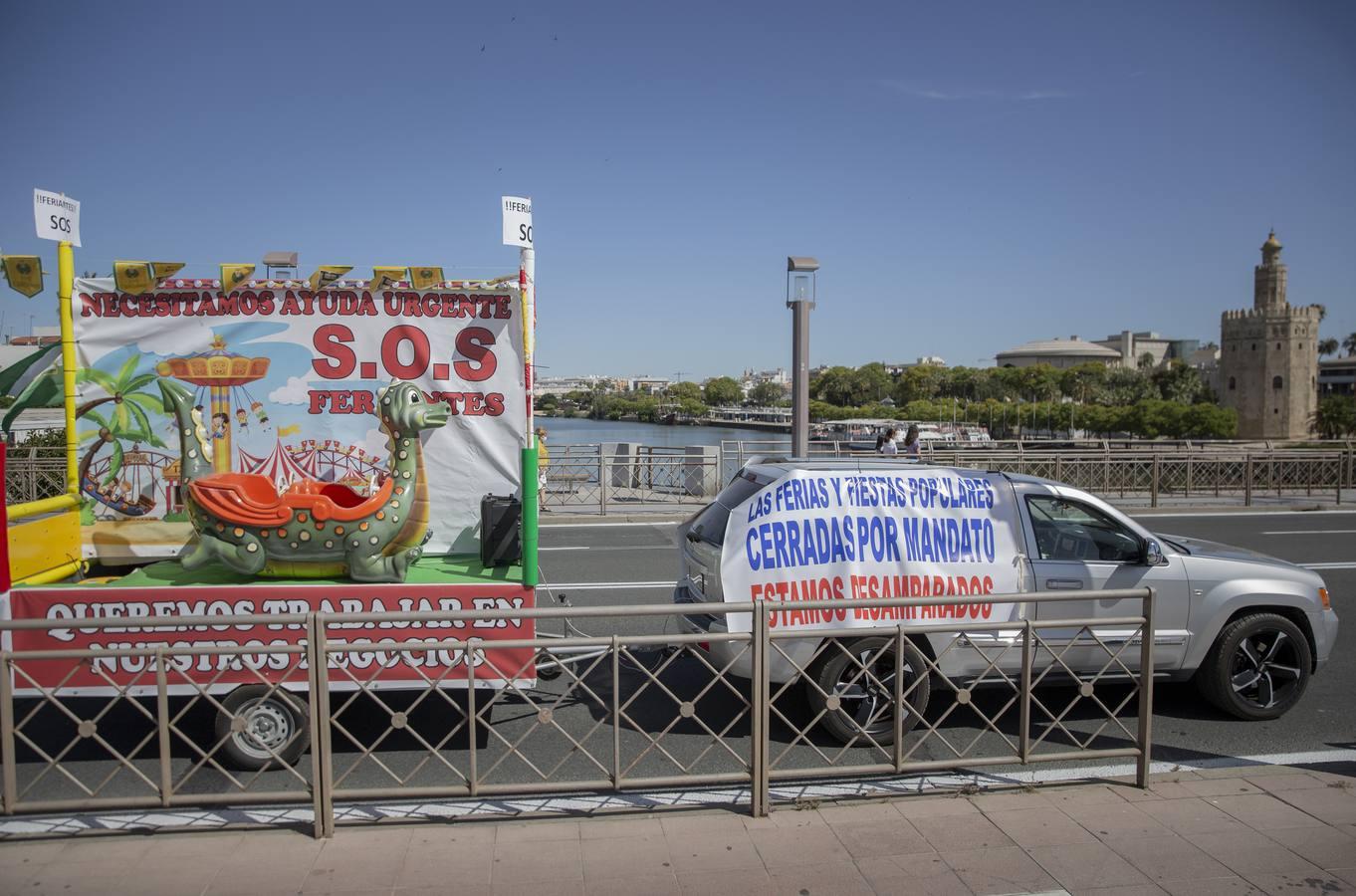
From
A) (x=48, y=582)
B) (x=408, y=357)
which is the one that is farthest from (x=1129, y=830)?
(x=48, y=582)

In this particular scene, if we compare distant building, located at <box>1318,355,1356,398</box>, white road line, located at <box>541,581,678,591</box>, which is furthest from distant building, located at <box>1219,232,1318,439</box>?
white road line, located at <box>541,581,678,591</box>

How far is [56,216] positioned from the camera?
5680 millimetres

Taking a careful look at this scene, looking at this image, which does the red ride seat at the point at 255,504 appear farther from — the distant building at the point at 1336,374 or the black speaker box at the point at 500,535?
the distant building at the point at 1336,374

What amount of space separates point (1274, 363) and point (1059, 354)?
8352 centimetres

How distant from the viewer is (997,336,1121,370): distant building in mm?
171250

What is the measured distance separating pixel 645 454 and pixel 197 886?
1568cm

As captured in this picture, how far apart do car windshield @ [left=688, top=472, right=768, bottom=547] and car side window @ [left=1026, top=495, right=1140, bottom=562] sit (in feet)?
6.50

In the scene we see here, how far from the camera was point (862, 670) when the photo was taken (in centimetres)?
505

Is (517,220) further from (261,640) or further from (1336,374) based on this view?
(1336,374)

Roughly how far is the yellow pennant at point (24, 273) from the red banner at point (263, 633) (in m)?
2.35

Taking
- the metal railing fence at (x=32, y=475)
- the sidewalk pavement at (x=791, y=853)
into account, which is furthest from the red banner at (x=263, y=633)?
the metal railing fence at (x=32, y=475)

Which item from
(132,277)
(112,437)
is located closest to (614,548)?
(112,437)

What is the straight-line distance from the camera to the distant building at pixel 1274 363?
302 feet

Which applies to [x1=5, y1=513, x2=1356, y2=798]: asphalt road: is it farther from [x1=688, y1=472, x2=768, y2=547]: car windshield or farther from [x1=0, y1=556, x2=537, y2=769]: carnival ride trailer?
[x1=688, y1=472, x2=768, y2=547]: car windshield
